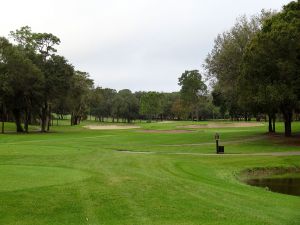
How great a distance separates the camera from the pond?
21094 millimetres

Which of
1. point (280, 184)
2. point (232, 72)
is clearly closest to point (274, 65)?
point (232, 72)

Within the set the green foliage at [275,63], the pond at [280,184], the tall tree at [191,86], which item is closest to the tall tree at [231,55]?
the green foliage at [275,63]

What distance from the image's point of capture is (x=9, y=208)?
41.7 ft

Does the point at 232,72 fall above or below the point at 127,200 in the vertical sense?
above

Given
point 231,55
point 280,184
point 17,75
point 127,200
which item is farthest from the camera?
point 17,75

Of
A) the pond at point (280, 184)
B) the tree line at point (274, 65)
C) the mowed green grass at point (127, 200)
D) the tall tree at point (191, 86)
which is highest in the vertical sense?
the tall tree at point (191, 86)

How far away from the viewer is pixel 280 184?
75.4ft

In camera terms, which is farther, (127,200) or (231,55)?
(231,55)

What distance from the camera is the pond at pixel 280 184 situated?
21.1 metres

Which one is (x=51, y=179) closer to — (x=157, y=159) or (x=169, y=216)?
(x=169, y=216)

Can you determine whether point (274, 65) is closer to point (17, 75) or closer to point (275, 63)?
point (275, 63)

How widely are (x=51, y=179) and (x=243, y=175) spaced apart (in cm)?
1301

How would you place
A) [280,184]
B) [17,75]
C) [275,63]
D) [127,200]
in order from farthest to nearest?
[17,75] < [275,63] < [280,184] < [127,200]

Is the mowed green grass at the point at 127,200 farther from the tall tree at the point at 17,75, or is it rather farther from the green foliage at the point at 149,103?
the green foliage at the point at 149,103
